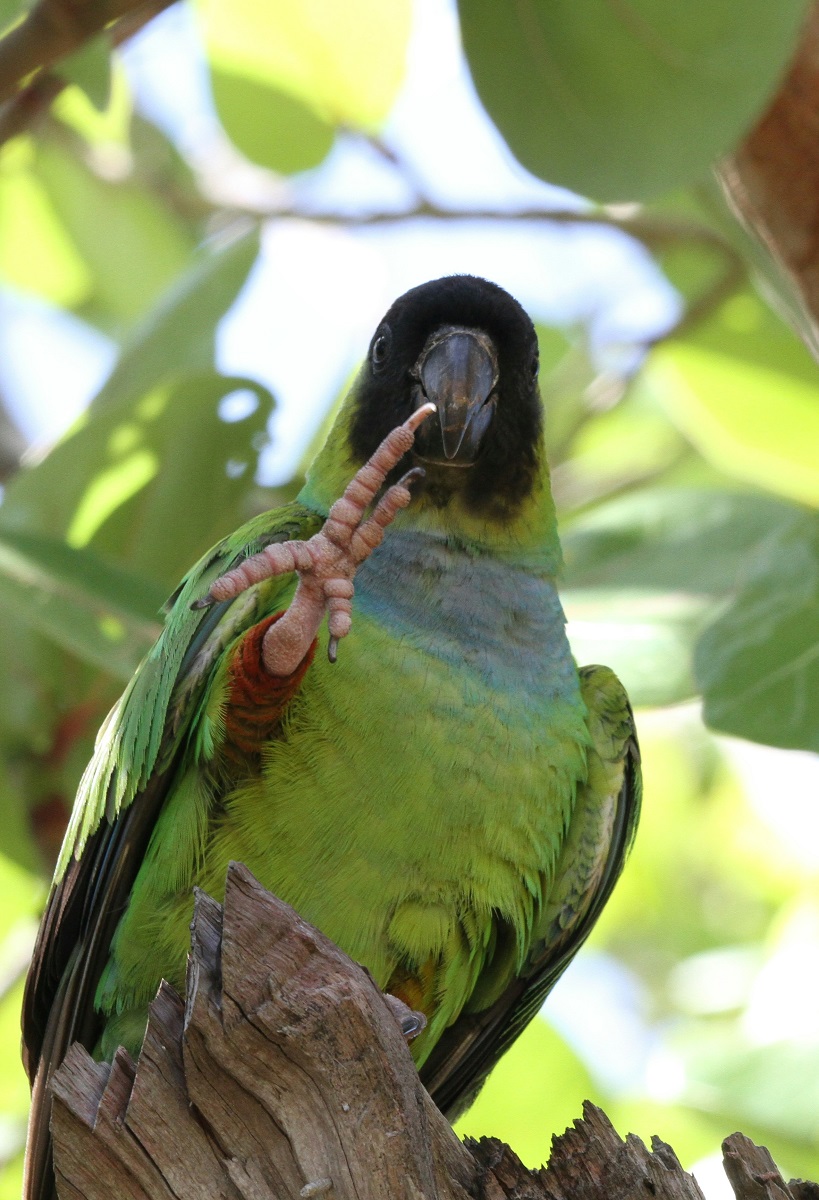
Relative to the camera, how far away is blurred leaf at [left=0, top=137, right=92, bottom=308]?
6.76m

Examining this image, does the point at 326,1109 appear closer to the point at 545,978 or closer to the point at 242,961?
the point at 242,961

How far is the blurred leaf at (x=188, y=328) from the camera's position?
188 inches

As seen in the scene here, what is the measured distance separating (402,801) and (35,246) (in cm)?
474

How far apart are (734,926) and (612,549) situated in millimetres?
3536

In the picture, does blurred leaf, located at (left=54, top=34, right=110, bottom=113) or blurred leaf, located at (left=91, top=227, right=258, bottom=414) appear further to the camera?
blurred leaf, located at (left=91, top=227, right=258, bottom=414)

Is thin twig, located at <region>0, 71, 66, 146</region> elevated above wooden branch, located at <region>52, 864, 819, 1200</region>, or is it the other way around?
thin twig, located at <region>0, 71, 66, 146</region>

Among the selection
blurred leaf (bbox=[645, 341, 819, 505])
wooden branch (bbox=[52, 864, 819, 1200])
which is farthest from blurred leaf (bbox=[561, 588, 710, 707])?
wooden branch (bbox=[52, 864, 819, 1200])

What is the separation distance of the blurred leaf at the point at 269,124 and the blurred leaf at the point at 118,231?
1133mm

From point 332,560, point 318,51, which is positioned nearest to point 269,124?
point 318,51

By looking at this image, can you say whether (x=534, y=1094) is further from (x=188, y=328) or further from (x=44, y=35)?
(x=44, y=35)

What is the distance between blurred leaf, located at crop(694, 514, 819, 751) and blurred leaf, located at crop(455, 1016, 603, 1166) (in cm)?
180

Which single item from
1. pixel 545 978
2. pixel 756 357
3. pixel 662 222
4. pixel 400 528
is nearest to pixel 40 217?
pixel 662 222

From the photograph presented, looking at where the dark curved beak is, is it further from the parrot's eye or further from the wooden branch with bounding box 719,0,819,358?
the wooden branch with bounding box 719,0,819,358

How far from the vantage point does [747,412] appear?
5648 millimetres
